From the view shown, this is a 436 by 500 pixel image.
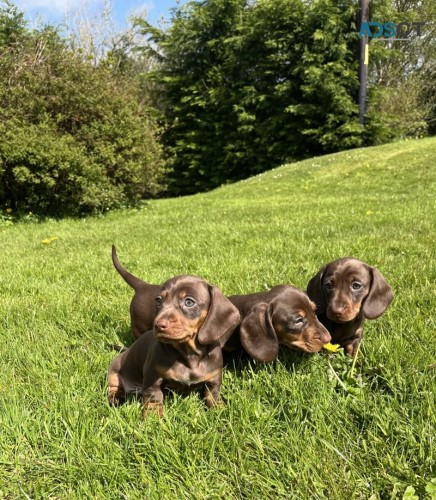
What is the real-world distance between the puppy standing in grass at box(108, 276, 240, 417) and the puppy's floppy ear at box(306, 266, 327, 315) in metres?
0.63

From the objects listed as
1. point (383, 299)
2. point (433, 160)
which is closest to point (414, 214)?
point (383, 299)

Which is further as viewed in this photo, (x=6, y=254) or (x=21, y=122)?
(x=21, y=122)

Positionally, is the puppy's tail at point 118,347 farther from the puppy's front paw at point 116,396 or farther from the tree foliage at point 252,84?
the tree foliage at point 252,84

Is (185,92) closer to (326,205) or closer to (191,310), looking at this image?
(326,205)

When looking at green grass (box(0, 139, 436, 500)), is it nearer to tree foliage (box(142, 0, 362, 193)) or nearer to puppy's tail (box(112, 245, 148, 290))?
puppy's tail (box(112, 245, 148, 290))

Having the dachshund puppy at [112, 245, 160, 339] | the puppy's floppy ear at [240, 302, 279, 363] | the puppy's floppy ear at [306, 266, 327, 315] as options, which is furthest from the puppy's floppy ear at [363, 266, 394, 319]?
the dachshund puppy at [112, 245, 160, 339]

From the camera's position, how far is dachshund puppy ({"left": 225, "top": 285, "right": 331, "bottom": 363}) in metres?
2.30

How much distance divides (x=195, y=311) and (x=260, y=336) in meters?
0.39

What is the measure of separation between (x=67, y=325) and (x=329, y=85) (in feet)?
64.0

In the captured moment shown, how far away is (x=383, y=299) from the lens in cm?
253

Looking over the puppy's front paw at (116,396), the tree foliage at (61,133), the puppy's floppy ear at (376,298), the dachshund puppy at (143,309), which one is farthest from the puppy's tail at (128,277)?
the tree foliage at (61,133)

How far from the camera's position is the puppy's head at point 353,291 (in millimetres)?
2432

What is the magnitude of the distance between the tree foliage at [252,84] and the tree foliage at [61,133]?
1175 centimetres

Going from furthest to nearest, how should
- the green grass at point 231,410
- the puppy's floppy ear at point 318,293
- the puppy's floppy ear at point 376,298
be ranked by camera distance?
the puppy's floppy ear at point 318,293 → the puppy's floppy ear at point 376,298 → the green grass at point 231,410
